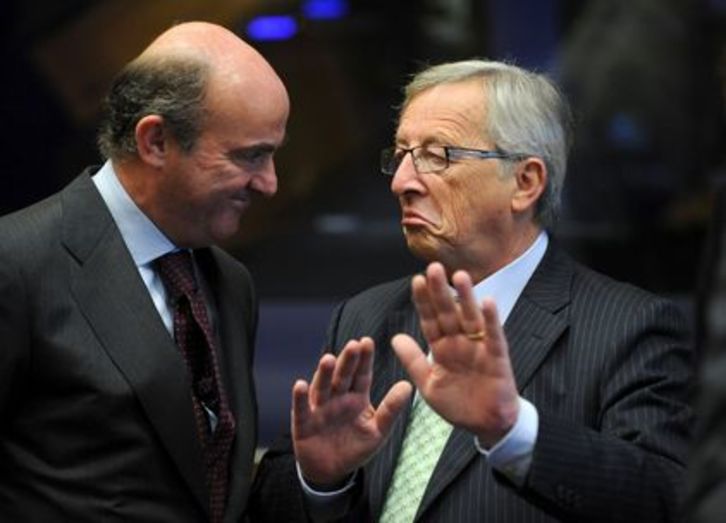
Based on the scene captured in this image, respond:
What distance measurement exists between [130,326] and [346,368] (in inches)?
14.6

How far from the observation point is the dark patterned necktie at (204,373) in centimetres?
270

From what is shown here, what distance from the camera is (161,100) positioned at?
9.02 feet

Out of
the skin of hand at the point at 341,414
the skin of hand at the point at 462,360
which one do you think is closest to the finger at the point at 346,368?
the skin of hand at the point at 341,414

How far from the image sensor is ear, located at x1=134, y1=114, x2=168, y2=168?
2.73m

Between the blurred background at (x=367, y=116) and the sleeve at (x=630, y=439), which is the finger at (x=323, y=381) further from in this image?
the blurred background at (x=367, y=116)

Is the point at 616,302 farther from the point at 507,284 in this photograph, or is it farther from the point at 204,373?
the point at 204,373

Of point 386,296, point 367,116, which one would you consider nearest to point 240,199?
point 386,296

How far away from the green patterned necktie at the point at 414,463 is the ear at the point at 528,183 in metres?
0.40

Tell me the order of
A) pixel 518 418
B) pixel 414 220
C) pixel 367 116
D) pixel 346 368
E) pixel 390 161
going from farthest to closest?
pixel 367 116 < pixel 390 161 < pixel 414 220 < pixel 346 368 < pixel 518 418

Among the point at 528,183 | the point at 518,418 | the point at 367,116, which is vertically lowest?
the point at 367,116

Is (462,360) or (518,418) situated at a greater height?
(462,360)

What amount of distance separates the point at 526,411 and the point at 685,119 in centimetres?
310

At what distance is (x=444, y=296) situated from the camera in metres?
2.28

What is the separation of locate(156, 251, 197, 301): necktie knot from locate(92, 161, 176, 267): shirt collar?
0.02 meters
